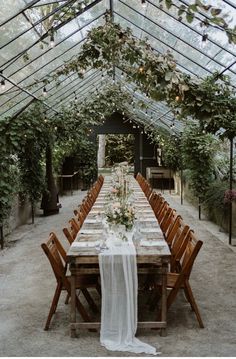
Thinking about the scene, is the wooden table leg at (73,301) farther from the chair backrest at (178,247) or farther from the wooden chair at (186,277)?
the chair backrest at (178,247)

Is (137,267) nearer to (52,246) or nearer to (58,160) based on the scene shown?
(52,246)

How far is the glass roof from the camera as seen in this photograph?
546cm

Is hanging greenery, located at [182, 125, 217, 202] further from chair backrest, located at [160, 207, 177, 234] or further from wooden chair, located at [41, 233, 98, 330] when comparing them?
wooden chair, located at [41, 233, 98, 330]

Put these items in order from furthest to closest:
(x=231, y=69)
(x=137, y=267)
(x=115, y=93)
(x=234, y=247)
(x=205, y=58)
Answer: (x=115, y=93) → (x=234, y=247) → (x=205, y=58) → (x=231, y=69) → (x=137, y=267)

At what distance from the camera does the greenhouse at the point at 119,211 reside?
156 inches

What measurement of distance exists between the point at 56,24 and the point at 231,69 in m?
2.57

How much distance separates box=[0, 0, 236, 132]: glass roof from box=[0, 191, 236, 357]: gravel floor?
2.79 metres

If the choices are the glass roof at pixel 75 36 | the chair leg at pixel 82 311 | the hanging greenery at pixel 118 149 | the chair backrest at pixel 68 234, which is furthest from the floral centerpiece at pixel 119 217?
the hanging greenery at pixel 118 149

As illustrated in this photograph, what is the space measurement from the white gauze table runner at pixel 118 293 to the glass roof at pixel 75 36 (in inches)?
115

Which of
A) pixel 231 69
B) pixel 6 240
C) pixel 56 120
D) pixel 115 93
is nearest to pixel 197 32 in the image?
pixel 231 69

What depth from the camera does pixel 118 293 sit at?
397cm

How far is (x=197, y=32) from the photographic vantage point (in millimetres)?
5809

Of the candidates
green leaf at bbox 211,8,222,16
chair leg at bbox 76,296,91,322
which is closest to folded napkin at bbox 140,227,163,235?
chair leg at bbox 76,296,91,322

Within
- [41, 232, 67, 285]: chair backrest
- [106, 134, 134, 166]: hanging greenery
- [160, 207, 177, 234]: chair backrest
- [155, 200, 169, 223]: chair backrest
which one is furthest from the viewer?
[106, 134, 134, 166]: hanging greenery
